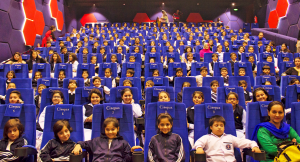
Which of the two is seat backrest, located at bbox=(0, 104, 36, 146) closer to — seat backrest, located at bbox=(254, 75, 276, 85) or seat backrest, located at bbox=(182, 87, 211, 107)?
seat backrest, located at bbox=(182, 87, 211, 107)

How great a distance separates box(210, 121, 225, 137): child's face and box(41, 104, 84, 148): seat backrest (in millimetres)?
932

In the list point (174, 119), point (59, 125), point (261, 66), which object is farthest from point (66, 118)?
point (261, 66)

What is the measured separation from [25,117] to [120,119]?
2.31 ft

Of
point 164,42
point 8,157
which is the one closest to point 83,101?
point 8,157

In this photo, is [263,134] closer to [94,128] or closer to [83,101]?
[94,128]

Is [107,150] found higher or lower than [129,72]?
lower

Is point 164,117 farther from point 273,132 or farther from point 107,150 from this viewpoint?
point 273,132

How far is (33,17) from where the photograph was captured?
596 centimetres

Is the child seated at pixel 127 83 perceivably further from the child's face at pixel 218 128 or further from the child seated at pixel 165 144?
the child's face at pixel 218 128

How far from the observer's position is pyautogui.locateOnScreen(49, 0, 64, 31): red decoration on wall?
7.41m

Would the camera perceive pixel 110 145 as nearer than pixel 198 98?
Yes

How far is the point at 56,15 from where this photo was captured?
25.5 feet

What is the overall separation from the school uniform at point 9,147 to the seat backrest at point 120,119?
1.63ft

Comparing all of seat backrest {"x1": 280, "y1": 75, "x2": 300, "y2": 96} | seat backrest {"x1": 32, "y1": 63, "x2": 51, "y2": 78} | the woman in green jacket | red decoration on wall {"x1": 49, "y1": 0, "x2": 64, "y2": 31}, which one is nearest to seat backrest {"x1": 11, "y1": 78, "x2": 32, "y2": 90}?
seat backrest {"x1": 32, "y1": 63, "x2": 51, "y2": 78}
